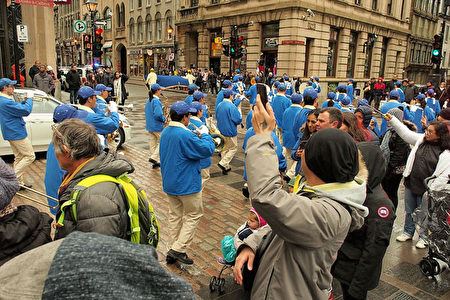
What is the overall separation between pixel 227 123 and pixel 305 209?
23.5ft

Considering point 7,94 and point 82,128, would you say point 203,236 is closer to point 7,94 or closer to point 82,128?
point 82,128

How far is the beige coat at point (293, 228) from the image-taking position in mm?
1761

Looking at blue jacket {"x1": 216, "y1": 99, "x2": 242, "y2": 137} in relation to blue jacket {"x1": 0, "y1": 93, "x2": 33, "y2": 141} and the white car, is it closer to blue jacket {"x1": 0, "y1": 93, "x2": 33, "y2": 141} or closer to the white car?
the white car

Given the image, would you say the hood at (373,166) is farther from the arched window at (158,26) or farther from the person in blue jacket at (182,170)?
the arched window at (158,26)

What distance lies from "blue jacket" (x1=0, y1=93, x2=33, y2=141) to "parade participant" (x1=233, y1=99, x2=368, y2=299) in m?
6.15

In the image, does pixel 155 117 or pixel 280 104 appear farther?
pixel 280 104

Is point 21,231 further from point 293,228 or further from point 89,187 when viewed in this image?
point 293,228

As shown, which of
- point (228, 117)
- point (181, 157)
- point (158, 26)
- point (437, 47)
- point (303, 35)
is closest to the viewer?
point (181, 157)

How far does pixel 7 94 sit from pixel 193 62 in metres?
30.7

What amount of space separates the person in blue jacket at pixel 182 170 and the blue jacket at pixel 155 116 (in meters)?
4.47

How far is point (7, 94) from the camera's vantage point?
22.1 feet

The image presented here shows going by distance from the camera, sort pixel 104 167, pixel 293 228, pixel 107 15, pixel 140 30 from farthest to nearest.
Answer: pixel 107 15 < pixel 140 30 < pixel 104 167 < pixel 293 228

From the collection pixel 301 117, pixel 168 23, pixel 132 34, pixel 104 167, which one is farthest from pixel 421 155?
pixel 132 34

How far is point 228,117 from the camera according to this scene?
8797mm
